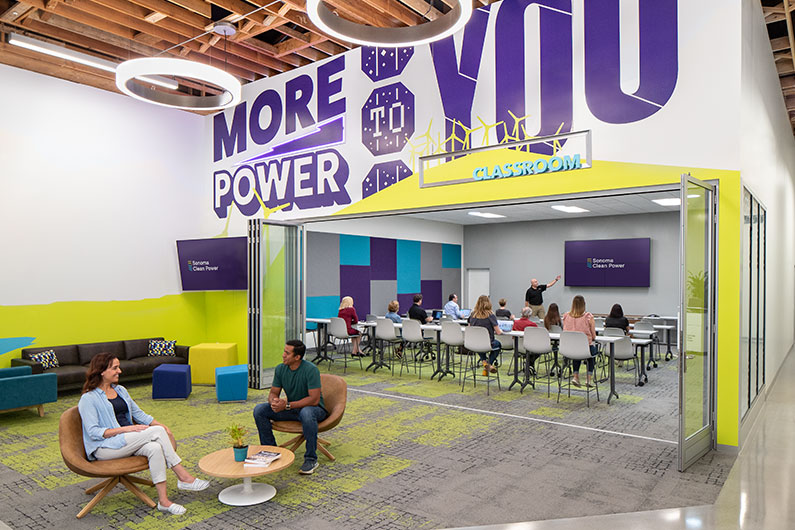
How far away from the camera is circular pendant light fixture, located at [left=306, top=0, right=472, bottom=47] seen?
16.5 feet

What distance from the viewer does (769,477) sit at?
16.0 feet

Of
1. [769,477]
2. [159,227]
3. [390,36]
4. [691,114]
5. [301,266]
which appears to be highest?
[390,36]

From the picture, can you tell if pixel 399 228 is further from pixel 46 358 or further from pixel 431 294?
pixel 46 358

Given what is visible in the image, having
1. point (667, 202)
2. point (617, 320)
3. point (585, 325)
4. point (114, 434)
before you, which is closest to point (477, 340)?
point (585, 325)

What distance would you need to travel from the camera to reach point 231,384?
7609mm

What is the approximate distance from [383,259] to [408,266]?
1041mm

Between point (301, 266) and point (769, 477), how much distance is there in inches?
270

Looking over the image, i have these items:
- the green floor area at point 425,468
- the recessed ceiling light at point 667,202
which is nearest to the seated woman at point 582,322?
the green floor area at point 425,468

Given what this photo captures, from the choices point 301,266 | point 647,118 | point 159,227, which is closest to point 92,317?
point 159,227

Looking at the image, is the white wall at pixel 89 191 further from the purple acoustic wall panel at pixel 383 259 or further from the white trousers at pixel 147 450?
the white trousers at pixel 147 450

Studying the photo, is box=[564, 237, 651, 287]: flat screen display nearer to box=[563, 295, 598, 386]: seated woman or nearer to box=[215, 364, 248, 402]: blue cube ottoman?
box=[563, 295, 598, 386]: seated woman

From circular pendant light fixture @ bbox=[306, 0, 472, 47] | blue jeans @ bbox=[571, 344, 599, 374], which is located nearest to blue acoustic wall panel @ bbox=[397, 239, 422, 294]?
blue jeans @ bbox=[571, 344, 599, 374]

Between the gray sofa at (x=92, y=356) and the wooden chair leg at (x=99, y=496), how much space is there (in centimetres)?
404

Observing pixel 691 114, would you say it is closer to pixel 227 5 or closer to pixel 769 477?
pixel 769 477
